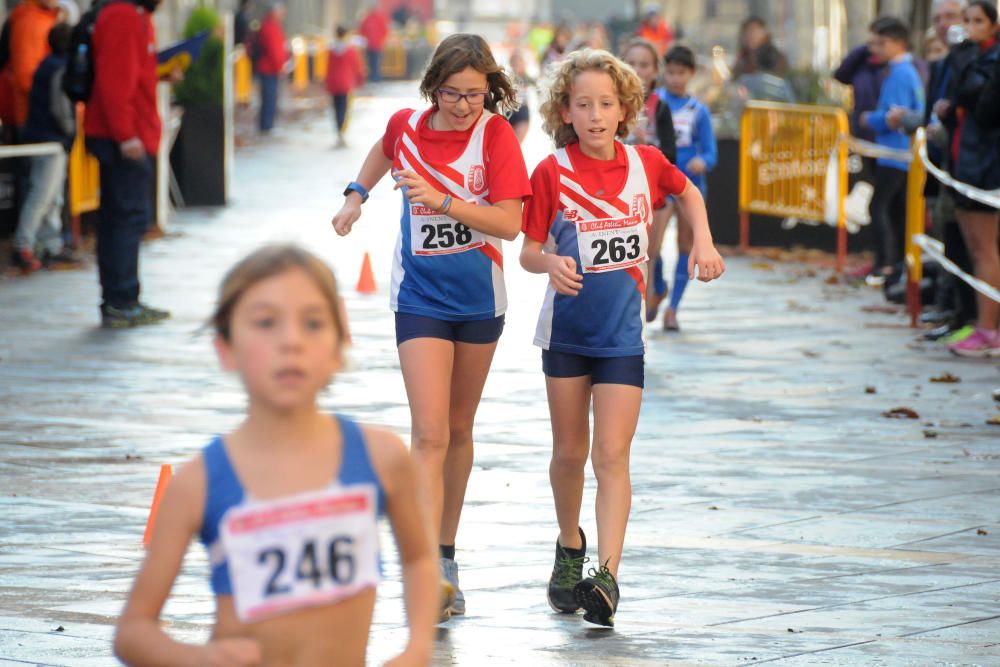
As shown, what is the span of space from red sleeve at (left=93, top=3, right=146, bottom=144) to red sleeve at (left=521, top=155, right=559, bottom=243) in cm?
655

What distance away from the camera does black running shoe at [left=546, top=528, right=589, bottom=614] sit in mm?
5504

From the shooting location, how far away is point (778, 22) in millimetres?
45219

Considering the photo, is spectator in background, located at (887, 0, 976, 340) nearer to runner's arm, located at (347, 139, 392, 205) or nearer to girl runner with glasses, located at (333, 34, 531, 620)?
runner's arm, located at (347, 139, 392, 205)

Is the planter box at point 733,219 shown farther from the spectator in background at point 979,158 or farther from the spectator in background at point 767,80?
the spectator in background at point 979,158

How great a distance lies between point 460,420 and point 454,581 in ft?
1.64

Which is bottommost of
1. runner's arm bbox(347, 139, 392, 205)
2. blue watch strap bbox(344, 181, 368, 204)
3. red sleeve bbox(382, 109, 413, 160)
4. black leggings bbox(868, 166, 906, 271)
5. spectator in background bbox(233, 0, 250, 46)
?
black leggings bbox(868, 166, 906, 271)

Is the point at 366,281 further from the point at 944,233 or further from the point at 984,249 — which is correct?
the point at 984,249

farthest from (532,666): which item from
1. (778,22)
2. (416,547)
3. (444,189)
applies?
(778,22)

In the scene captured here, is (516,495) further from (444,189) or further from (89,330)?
(89,330)

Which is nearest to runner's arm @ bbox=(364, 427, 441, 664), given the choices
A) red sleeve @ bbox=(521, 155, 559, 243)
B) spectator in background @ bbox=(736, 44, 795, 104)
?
red sleeve @ bbox=(521, 155, 559, 243)

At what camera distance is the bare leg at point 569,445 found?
5.58 metres

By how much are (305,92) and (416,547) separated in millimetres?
49464

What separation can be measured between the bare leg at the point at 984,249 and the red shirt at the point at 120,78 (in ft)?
17.2

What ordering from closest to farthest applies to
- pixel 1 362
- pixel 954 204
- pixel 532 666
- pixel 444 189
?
pixel 532 666, pixel 444 189, pixel 1 362, pixel 954 204
